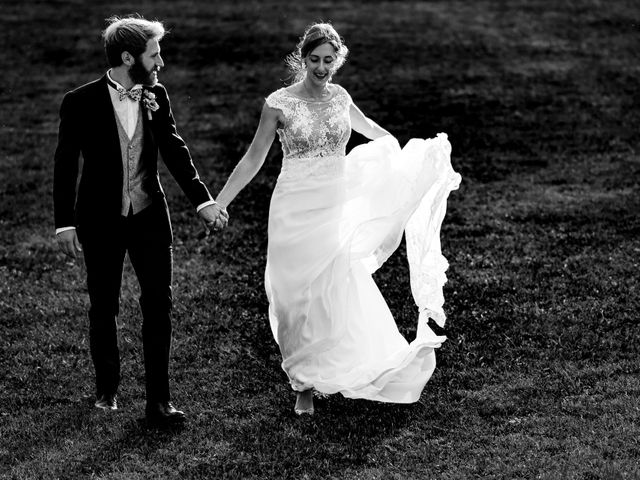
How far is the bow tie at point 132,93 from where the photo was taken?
696 centimetres

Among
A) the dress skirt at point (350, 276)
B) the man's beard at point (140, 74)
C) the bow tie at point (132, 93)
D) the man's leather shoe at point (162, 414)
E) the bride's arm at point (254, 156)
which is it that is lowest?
the man's leather shoe at point (162, 414)

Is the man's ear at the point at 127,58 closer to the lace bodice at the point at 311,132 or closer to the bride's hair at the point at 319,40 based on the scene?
the lace bodice at the point at 311,132

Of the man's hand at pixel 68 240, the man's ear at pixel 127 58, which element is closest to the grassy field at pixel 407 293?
the man's hand at pixel 68 240

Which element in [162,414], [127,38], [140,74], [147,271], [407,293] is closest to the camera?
[127,38]

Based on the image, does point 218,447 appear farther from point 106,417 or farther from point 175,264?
point 175,264

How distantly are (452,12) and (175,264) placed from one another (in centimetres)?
1781

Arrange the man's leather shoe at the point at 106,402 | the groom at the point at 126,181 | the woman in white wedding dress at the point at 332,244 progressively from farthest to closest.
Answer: the man's leather shoe at the point at 106,402 → the woman in white wedding dress at the point at 332,244 → the groom at the point at 126,181

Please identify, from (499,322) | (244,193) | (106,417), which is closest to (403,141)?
(244,193)

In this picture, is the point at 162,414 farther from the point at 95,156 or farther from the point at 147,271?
the point at 95,156

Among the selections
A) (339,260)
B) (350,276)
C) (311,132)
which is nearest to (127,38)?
(311,132)

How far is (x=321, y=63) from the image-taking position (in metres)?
7.47

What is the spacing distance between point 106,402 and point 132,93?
97.9 inches

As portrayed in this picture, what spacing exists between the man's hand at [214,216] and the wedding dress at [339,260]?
16.2 inches

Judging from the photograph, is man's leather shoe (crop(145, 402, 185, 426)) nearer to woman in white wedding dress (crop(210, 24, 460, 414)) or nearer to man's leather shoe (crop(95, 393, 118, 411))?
man's leather shoe (crop(95, 393, 118, 411))
